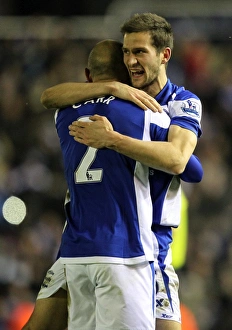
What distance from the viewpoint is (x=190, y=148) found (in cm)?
340

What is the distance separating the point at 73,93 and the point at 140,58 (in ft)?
1.23

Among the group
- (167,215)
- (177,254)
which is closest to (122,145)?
(167,215)

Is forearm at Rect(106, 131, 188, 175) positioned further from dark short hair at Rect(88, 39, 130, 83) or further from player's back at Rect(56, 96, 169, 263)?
dark short hair at Rect(88, 39, 130, 83)

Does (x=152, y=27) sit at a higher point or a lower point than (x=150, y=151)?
higher

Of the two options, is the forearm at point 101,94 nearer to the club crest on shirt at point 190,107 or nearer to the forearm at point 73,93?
the forearm at point 73,93

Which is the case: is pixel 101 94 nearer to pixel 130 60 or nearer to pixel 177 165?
pixel 130 60

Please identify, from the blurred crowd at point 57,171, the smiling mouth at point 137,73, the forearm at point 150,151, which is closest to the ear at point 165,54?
the smiling mouth at point 137,73

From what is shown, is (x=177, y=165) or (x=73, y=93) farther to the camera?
(x=73, y=93)

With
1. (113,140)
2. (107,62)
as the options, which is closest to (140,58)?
(107,62)

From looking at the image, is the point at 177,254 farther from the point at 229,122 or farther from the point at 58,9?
the point at 58,9

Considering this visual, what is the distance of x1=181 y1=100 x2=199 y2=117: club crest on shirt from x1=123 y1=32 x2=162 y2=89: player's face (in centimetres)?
23

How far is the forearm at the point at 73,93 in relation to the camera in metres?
3.46

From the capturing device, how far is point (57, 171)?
688 centimetres

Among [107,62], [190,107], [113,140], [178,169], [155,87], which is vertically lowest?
[178,169]
